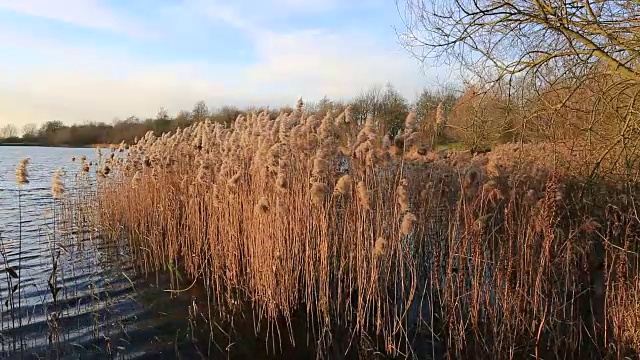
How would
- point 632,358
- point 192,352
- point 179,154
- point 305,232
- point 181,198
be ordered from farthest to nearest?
point 179,154 → point 181,198 → point 305,232 → point 192,352 → point 632,358

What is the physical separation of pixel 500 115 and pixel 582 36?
192 cm

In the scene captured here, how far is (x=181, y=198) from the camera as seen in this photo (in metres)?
7.56

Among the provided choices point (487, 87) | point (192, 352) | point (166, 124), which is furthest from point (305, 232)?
point (166, 124)

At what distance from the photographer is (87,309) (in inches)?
217

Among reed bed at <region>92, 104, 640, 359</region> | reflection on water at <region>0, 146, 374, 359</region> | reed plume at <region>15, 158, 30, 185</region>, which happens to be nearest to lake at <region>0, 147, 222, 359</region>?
reflection on water at <region>0, 146, 374, 359</region>

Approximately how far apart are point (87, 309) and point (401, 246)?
12.0 feet

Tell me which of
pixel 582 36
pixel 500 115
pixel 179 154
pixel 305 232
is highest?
pixel 582 36

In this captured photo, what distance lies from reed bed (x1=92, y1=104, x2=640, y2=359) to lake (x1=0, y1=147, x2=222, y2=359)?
1.78 ft

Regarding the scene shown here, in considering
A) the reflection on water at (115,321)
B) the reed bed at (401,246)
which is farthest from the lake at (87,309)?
the reed bed at (401,246)

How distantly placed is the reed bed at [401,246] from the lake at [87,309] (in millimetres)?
543

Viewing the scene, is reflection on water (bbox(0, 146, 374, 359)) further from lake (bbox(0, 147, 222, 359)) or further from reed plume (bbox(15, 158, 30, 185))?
reed plume (bbox(15, 158, 30, 185))

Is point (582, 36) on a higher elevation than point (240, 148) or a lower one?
higher

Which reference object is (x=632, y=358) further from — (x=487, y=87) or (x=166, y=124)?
(x=166, y=124)

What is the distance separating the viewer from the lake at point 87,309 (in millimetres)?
4441
